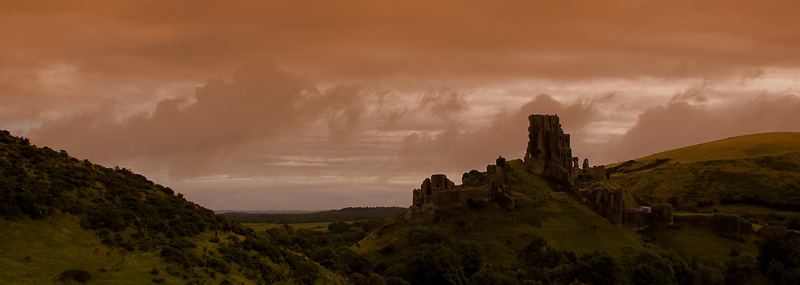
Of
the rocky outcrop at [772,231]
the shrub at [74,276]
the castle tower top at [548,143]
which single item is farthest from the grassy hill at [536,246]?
the shrub at [74,276]

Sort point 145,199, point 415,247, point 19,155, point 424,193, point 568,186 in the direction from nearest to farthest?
point 19,155, point 145,199, point 415,247, point 424,193, point 568,186

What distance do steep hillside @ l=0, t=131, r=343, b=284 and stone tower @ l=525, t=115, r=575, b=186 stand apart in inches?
3132

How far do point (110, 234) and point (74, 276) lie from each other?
27.4 feet

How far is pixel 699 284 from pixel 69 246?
225 ft

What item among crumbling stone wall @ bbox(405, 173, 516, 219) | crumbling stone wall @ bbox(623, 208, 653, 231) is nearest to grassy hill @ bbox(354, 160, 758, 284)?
crumbling stone wall @ bbox(405, 173, 516, 219)

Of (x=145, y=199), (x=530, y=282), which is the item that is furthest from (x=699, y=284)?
(x=145, y=199)

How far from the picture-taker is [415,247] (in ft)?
327

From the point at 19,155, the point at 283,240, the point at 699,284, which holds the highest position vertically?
the point at 19,155

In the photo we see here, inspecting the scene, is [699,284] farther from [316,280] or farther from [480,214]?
[316,280]

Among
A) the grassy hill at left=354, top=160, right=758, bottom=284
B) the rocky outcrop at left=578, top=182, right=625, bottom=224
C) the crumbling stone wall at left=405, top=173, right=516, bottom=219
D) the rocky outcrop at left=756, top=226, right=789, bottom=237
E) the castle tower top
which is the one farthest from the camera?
the castle tower top

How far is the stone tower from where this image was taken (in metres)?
140

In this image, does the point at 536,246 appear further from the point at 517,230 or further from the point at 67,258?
the point at 67,258

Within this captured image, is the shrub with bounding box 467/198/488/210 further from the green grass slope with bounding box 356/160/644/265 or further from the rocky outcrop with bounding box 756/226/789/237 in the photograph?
the rocky outcrop with bounding box 756/226/789/237

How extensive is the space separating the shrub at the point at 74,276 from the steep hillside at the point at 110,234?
0.22ft
